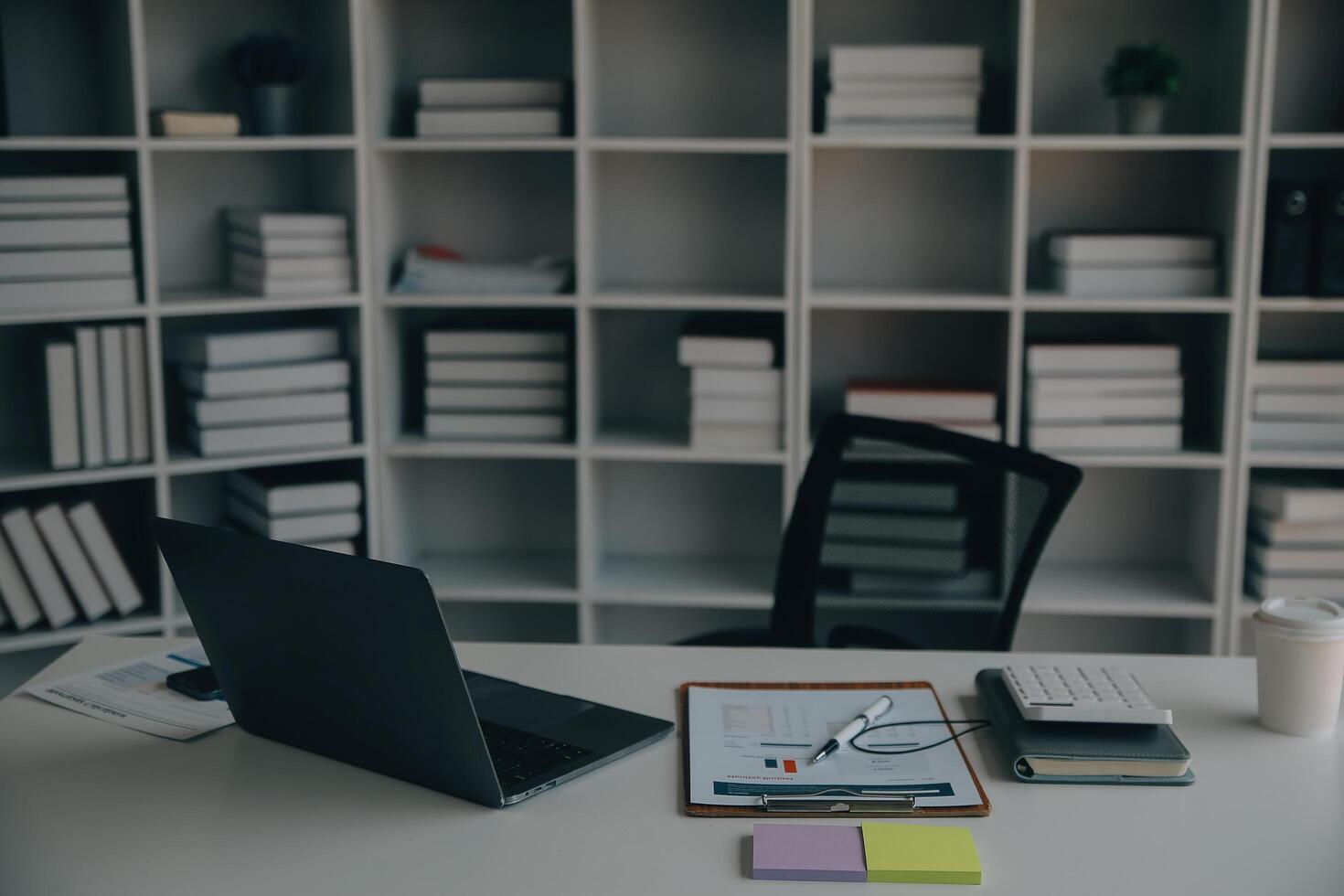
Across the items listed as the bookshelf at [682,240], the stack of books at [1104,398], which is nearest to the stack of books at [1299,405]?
the bookshelf at [682,240]

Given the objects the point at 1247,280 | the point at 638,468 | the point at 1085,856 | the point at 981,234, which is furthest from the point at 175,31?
the point at 1085,856

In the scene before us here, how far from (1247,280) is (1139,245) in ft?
0.75

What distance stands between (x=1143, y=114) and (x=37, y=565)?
8.10 feet

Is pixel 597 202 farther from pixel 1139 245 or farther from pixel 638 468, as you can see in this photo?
pixel 1139 245

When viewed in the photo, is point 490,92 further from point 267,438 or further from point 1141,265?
point 1141,265

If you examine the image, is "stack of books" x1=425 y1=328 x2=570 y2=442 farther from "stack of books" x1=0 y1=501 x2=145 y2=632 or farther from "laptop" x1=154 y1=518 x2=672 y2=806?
"laptop" x1=154 y1=518 x2=672 y2=806

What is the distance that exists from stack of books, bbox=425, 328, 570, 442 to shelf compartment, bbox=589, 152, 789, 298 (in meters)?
0.25

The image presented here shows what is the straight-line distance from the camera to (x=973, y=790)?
4.25ft

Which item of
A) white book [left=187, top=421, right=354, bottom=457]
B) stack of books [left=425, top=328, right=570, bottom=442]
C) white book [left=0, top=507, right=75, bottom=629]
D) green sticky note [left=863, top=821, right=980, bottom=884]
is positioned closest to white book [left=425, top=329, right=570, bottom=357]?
stack of books [left=425, top=328, right=570, bottom=442]

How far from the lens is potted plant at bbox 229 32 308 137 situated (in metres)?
2.86

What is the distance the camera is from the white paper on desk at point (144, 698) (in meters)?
1.46

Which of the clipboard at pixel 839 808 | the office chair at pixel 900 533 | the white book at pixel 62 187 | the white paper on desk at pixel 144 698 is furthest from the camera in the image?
the white book at pixel 62 187

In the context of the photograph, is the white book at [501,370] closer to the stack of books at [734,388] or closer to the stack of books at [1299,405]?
the stack of books at [734,388]

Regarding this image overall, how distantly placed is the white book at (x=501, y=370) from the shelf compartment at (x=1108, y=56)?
1.25 meters
